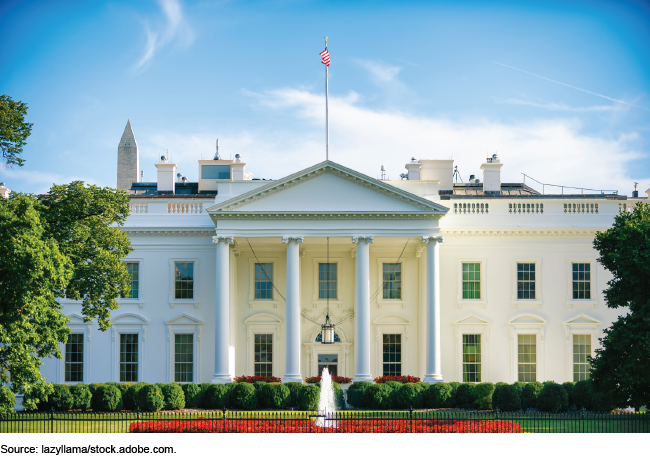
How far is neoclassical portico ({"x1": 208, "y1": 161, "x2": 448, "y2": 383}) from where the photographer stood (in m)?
35.6

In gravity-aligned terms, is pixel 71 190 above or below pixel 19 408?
above

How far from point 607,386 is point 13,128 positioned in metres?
23.0

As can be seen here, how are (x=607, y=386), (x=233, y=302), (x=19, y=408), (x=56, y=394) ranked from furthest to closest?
(x=233, y=302) → (x=19, y=408) → (x=56, y=394) → (x=607, y=386)

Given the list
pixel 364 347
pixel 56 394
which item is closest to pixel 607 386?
pixel 364 347

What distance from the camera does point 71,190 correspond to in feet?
92.0

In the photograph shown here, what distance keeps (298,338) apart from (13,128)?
1578 cm

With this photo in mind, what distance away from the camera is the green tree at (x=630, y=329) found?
25.7 m

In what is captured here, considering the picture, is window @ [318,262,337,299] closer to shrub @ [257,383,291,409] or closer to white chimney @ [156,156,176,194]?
shrub @ [257,383,291,409]

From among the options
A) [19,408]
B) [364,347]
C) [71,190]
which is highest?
A: [71,190]

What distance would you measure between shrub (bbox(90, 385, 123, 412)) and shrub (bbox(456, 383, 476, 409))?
1455 centimetres

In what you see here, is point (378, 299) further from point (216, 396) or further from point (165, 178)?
point (165, 178)

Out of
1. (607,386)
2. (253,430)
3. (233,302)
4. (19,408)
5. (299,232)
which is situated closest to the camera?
(253,430)

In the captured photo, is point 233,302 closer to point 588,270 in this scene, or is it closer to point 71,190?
point 71,190

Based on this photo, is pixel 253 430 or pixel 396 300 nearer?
pixel 253 430
